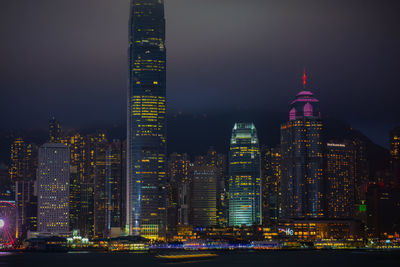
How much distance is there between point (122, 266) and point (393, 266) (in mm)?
60486

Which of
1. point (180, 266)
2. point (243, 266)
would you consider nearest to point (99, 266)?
point (180, 266)

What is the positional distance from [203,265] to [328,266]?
1093 inches

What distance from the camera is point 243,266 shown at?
642ft

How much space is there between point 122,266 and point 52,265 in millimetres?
16770

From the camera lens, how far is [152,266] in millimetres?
193750

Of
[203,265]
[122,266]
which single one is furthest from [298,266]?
[122,266]

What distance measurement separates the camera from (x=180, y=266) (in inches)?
7643

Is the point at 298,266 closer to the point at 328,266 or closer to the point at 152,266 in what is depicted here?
the point at 328,266

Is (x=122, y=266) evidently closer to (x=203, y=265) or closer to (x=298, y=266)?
(x=203, y=265)

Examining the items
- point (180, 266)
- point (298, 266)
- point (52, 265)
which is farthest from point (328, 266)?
point (52, 265)

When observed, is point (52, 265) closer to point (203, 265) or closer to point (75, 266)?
point (75, 266)

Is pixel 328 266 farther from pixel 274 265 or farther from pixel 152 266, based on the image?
pixel 152 266

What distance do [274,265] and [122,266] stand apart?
34.0 meters

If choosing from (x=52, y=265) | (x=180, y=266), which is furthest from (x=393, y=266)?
(x=52, y=265)
